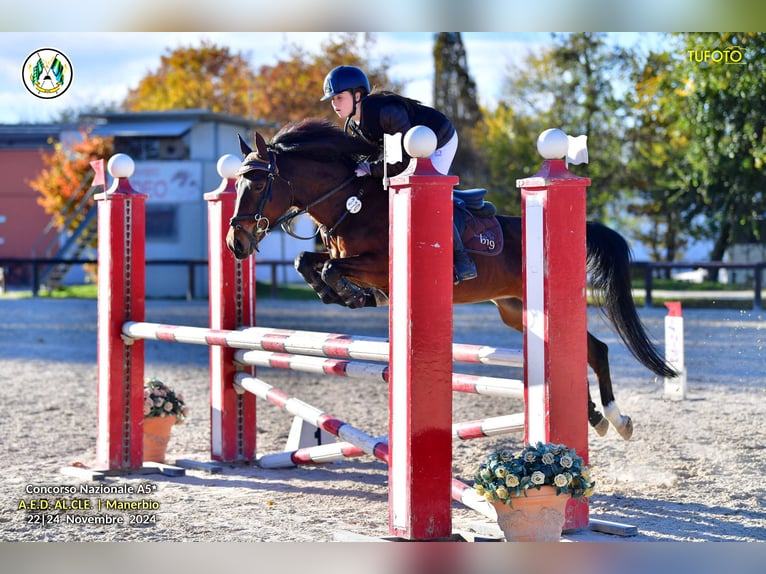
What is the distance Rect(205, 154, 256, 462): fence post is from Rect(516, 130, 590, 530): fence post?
6.47 ft

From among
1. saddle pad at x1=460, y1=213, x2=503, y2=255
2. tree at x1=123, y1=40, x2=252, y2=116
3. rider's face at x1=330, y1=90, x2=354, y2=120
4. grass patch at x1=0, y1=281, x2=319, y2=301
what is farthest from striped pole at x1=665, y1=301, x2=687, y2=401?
tree at x1=123, y1=40, x2=252, y2=116

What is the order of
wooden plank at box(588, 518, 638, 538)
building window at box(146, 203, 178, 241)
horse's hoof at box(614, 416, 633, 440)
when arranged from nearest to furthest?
wooden plank at box(588, 518, 638, 538) < horse's hoof at box(614, 416, 633, 440) < building window at box(146, 203, 178, 241)

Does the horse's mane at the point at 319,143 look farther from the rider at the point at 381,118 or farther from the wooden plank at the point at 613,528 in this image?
the wooden plank at the point at 613,528

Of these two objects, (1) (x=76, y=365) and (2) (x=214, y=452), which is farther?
(1) (x=76, y=365)

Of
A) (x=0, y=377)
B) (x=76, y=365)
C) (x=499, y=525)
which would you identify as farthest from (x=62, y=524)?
(x=76, y=365)

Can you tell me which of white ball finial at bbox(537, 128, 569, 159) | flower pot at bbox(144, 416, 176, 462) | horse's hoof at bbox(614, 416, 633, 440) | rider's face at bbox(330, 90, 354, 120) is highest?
rider's face at bbox(330, 90, 354, 120)

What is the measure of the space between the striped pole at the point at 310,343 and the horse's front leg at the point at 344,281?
0.19m

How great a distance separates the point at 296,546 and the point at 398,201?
118cm

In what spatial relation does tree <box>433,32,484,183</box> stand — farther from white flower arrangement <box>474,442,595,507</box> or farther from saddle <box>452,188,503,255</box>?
white flower arrangement <box>474,442,595,507</box>

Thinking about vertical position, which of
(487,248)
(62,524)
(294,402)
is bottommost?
(62,524)

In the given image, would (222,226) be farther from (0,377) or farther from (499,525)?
(0,377)

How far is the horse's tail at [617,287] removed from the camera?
14.6ft

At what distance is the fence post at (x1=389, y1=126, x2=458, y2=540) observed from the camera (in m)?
3.12

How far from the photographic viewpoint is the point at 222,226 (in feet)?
16.0
